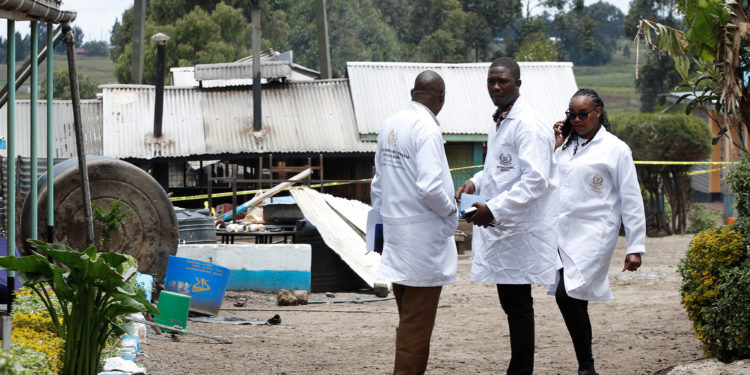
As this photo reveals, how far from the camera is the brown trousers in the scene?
531cm

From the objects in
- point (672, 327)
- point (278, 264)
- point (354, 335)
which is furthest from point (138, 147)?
point (672, 327)

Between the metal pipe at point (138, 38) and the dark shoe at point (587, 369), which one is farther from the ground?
the metal pipe at point (138, 38)

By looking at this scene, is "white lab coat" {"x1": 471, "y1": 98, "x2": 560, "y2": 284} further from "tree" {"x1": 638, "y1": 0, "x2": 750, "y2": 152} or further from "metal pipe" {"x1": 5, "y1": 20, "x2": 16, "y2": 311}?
"metal pipe" {"x1": 5, "y1": 20, "x2": 16, "y2": 311}

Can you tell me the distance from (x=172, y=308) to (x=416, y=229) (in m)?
3.64

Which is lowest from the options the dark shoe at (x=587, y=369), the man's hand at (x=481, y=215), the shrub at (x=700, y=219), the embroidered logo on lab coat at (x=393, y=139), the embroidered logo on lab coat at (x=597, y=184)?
the shrub at (x=700, y=219)

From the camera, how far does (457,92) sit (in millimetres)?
24656

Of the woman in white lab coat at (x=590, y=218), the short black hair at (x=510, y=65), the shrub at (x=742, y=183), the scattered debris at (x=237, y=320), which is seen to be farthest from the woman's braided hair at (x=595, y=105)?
the scattered debris at (x=237, y=320)

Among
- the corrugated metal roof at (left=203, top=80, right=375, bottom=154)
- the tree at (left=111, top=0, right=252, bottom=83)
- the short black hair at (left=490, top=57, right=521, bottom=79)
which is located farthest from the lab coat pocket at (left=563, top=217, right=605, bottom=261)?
the tree at (left=111, top=0, right=252, bottom=83)

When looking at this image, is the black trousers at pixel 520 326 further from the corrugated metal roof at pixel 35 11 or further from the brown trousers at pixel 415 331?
the corrugated metal roof at pixel 35 11

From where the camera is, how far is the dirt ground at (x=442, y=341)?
6789mm

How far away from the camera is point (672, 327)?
27.8 ft

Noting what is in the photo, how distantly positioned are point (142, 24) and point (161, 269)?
15.7 m

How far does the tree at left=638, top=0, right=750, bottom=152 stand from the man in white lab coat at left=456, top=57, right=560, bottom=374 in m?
1.46

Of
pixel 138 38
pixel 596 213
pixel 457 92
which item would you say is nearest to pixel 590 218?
pixel 596 213
